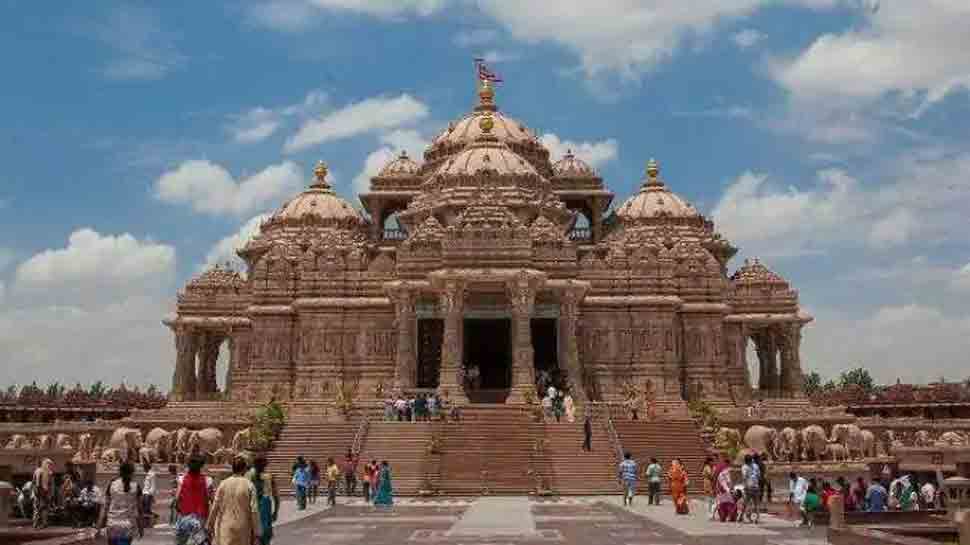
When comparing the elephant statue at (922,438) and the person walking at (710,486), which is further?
the elephant statue at (922,438)

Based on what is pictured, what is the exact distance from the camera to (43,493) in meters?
22.7

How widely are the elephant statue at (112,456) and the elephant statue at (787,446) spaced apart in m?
25.4

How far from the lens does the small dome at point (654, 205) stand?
63969mm

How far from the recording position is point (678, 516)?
2609 cm

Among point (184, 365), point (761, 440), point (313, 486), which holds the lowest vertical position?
point (313, 486)

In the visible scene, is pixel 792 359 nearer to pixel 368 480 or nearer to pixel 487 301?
pixel 487 301

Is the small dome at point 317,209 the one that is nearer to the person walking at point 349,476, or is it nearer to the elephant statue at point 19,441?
the elephant statue at point 19,441

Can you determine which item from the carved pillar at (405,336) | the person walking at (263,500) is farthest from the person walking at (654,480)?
the carved pillar at (405,336)

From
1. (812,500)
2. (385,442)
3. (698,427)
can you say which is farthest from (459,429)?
(812,500)

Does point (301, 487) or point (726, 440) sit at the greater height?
point (726, 440)

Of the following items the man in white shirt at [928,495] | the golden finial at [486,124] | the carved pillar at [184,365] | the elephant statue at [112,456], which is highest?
the golden finial at [486,124]

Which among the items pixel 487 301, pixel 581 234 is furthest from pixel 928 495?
pixel 581 234

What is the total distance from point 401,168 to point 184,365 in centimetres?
1759

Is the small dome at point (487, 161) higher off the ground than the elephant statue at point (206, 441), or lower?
higher
